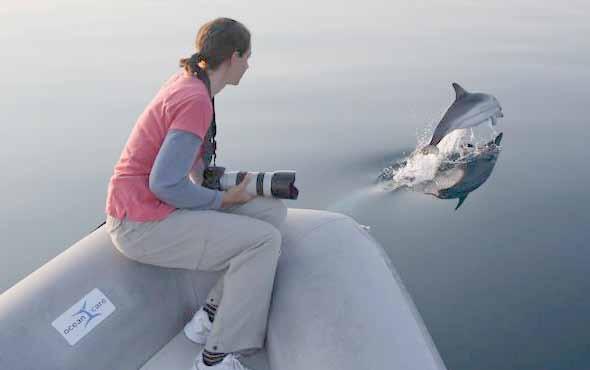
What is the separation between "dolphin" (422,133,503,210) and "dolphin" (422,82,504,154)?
445 millimetres

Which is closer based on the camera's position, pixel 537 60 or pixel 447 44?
pixel 537 60

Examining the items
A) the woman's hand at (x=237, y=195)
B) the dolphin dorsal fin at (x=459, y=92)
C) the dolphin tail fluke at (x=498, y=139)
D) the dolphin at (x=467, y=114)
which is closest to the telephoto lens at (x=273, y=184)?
the woman's hand at (x=237, y=195)

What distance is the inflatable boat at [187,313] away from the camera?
9.25 ft

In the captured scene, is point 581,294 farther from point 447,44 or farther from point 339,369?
point 447,44

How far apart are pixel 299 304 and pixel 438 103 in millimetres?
6544

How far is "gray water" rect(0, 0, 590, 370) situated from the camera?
4.49 metres

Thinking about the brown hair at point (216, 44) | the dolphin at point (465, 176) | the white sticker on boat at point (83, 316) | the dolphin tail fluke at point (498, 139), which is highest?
the brown hair at point (216, 44)

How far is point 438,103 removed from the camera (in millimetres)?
9008

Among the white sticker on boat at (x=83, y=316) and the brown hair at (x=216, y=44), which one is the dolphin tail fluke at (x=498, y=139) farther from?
the white sticker on boat at (x=83, y=316)

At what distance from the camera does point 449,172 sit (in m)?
7.05

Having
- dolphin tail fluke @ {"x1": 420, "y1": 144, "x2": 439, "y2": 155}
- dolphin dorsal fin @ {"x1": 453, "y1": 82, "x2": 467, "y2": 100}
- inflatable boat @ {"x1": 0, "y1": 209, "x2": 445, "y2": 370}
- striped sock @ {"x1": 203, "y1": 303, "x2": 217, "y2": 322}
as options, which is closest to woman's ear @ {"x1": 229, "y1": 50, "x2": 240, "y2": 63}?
inflatable boat @ {"x1": 0, "y1": 209, "x2": 445, "y2": 370}

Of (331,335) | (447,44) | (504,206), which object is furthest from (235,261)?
(447,44)

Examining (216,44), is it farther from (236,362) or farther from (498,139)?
(498,139)

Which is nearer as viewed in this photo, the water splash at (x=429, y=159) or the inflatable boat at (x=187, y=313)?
the inflatable boat at (x=187, y=313)
